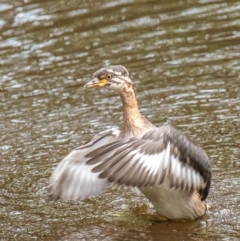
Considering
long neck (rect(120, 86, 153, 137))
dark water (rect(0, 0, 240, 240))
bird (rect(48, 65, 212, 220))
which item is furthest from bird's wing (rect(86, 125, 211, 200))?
dark water (rect(0, 0, 240, 240))

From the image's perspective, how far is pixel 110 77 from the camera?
9.35m

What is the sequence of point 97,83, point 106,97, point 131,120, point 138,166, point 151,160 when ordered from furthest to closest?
point 106,97
point 131,120
point 97,83
point 151,160
point 138,166

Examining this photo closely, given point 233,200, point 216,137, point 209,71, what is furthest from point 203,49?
point 233,200

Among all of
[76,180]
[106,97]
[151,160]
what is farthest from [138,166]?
[106,97]

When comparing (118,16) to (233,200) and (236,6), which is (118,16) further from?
(233,200)

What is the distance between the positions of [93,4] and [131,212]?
761cm

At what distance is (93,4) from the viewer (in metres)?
17.0

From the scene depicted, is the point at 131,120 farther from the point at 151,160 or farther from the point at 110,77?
the point at 151,160

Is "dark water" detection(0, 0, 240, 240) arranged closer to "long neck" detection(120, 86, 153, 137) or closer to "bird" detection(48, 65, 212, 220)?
"bird" detection(48, 65, 212, 220)

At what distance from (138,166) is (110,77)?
1350 mm

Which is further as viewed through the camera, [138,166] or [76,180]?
[76,180]

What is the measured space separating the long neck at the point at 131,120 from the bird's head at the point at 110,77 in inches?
4.6

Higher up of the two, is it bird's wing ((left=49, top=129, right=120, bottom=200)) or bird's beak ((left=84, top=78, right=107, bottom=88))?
bird's beak ((left=84, top=78, right=107, bottom=88))

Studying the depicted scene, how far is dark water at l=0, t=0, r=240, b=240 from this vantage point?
983 centimetres
